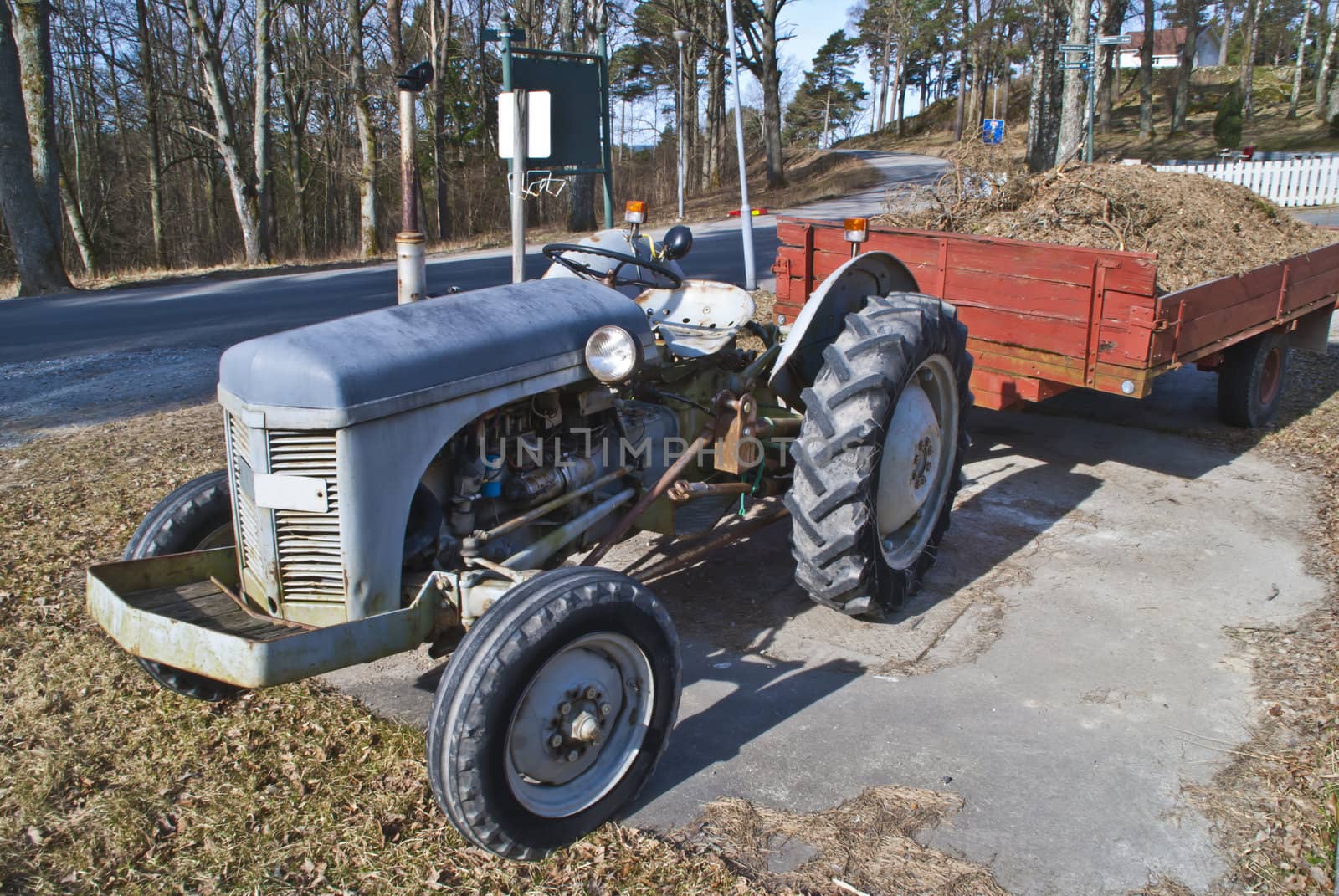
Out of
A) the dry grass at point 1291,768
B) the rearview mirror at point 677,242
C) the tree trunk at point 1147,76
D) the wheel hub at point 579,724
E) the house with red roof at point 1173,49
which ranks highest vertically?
the house with red roof at point 1173,49

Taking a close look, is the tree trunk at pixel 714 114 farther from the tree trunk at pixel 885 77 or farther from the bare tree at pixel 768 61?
the tree trunk at pixel 885 77

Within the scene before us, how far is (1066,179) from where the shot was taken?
705cm

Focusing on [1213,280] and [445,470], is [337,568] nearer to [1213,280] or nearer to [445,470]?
[445,470]

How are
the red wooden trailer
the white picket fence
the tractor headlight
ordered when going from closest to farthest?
the tractor headlight, the red wooden trailer, the white picket fence

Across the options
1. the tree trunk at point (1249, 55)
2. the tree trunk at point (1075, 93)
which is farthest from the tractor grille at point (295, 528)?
the tree trunk at point (1249, 55)

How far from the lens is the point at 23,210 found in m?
14.5

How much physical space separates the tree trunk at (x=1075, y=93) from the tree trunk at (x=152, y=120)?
900 inches

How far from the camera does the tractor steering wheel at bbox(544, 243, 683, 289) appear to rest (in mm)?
4129

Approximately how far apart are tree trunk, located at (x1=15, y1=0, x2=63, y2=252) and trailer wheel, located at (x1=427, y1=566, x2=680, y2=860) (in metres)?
15.1

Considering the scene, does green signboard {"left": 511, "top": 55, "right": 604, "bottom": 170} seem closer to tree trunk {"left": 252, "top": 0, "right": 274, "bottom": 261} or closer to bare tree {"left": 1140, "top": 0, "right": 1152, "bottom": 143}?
tree trunk {"left": 252, "top": 0, "right": 274, "bottom": 261}

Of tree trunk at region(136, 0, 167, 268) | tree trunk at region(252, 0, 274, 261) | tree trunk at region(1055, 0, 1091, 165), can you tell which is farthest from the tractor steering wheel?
tree trunk at region(136, 0, 167, 268)

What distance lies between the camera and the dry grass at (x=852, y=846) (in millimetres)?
2719

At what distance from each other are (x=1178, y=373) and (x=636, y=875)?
25.0ft

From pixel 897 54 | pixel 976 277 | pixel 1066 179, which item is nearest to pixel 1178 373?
pixel 1066 179
